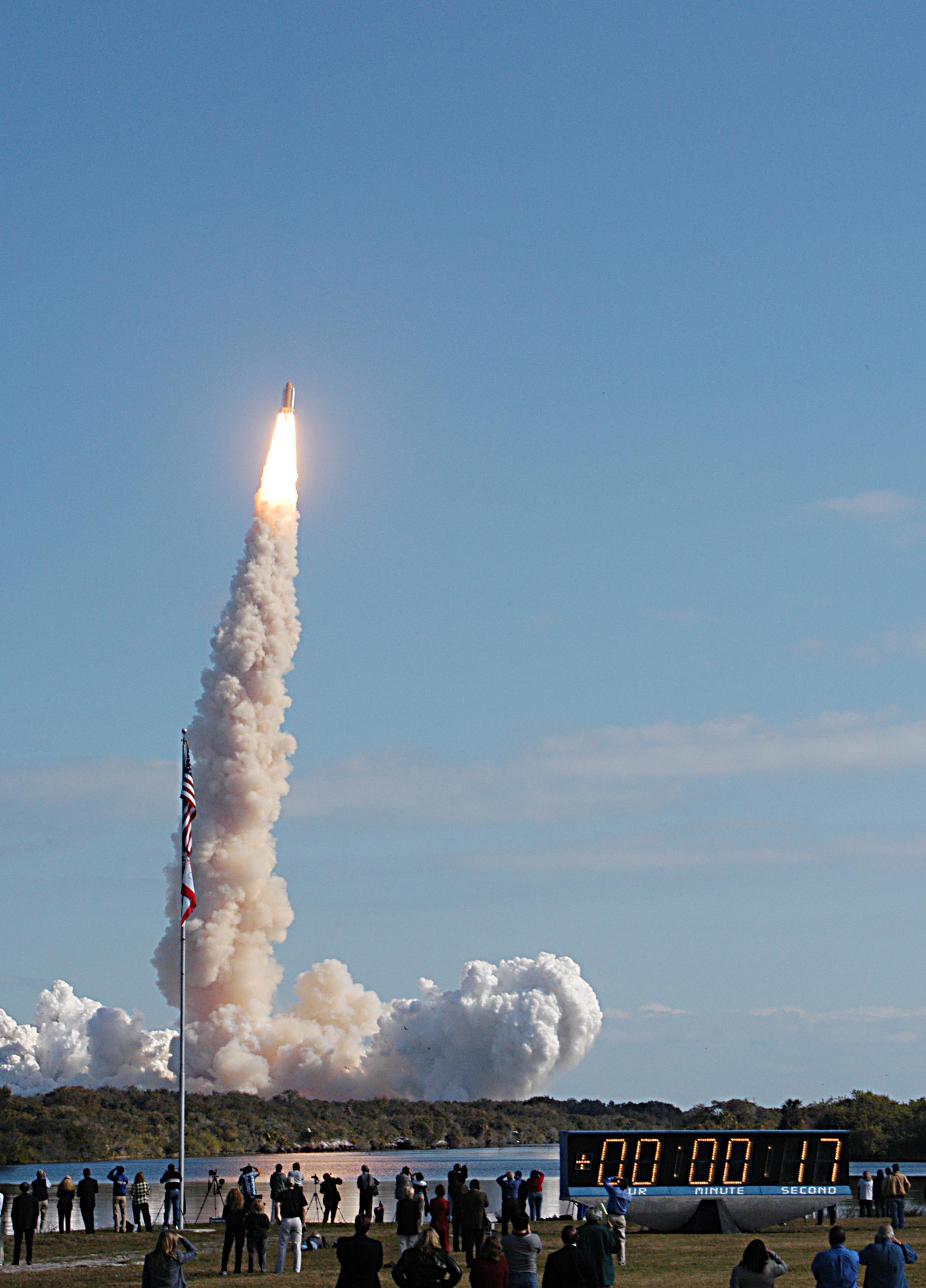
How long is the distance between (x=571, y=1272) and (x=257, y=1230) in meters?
14.0

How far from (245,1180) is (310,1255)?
9.25 ft

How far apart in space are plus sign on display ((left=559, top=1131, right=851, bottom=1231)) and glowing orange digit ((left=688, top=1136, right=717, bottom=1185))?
15 millimetres

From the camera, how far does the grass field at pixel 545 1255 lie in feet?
84.4

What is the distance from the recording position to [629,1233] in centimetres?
4062

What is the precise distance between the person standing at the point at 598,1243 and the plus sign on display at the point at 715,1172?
21.7 metres

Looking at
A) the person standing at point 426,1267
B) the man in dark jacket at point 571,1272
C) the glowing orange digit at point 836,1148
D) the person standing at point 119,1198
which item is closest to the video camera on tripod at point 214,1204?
the person standing at point 119,1198

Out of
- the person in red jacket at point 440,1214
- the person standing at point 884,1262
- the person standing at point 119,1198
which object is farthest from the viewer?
the person standing at point 119,1198

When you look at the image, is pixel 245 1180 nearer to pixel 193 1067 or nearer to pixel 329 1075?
pixel 193 1067

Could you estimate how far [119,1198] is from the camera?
3794 cm

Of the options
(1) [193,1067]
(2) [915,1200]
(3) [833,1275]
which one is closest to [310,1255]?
(3) [833,1275]

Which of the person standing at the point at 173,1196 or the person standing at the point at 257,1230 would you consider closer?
the person standing at the point at 257,1230

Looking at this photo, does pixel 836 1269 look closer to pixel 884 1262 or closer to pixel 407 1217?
pixel 884 1262

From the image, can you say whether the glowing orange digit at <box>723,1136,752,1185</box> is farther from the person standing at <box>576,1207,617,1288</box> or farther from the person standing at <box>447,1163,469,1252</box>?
the person standing at <box>576,1207,617,1288</box>

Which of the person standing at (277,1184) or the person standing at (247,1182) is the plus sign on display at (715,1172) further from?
the person standing at (247,1182)
